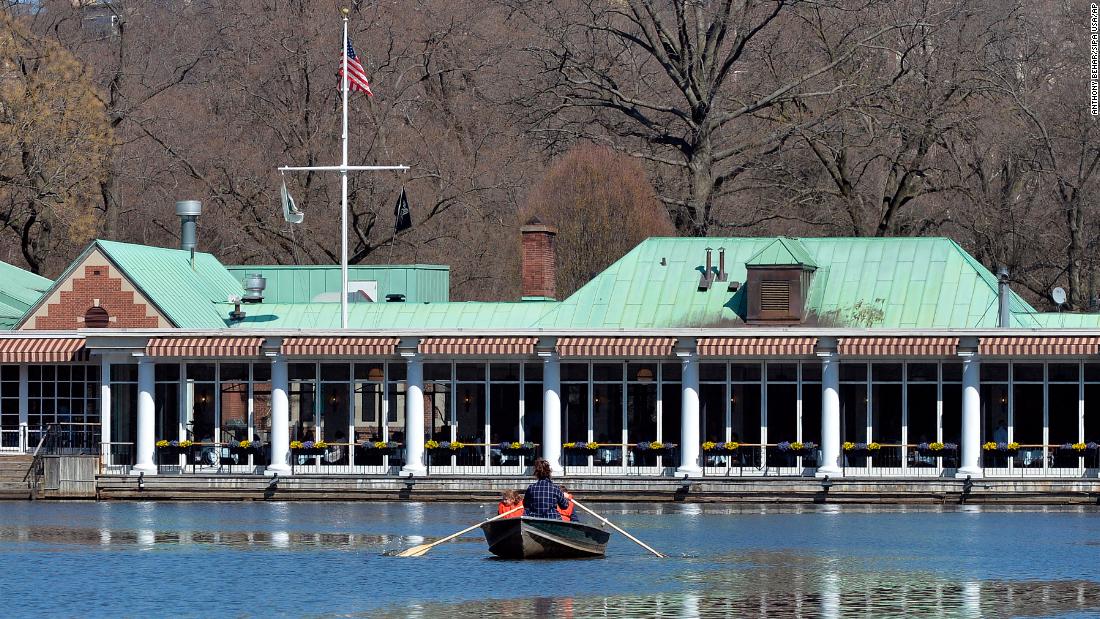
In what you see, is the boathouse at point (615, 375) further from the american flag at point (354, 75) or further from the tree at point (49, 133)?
the tree at point (49, 133)

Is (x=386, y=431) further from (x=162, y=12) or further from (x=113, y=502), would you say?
(x=162, y=12)

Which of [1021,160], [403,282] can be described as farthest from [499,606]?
[1021,160]

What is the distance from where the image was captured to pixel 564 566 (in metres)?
35.0

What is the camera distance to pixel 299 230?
77.2 meters

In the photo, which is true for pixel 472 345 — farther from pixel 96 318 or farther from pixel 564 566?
pixel 564 566

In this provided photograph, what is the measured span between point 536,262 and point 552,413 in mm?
7405

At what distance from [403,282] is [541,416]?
9331mm

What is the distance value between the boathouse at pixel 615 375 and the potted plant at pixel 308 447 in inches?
2.6

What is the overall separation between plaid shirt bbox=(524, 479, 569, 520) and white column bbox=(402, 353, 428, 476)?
50.0ft

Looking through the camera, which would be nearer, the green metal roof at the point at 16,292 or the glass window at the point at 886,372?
the glass window at the point at 886,372

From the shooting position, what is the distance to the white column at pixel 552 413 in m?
50.5

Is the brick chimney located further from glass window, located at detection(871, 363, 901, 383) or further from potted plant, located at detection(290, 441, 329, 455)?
glass window, located at detection(871, 363, 901, 383)

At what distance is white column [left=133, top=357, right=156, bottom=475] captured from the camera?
2028 inches

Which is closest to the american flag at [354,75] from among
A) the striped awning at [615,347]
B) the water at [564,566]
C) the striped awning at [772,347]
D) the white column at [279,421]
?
the white column at [279,421]
